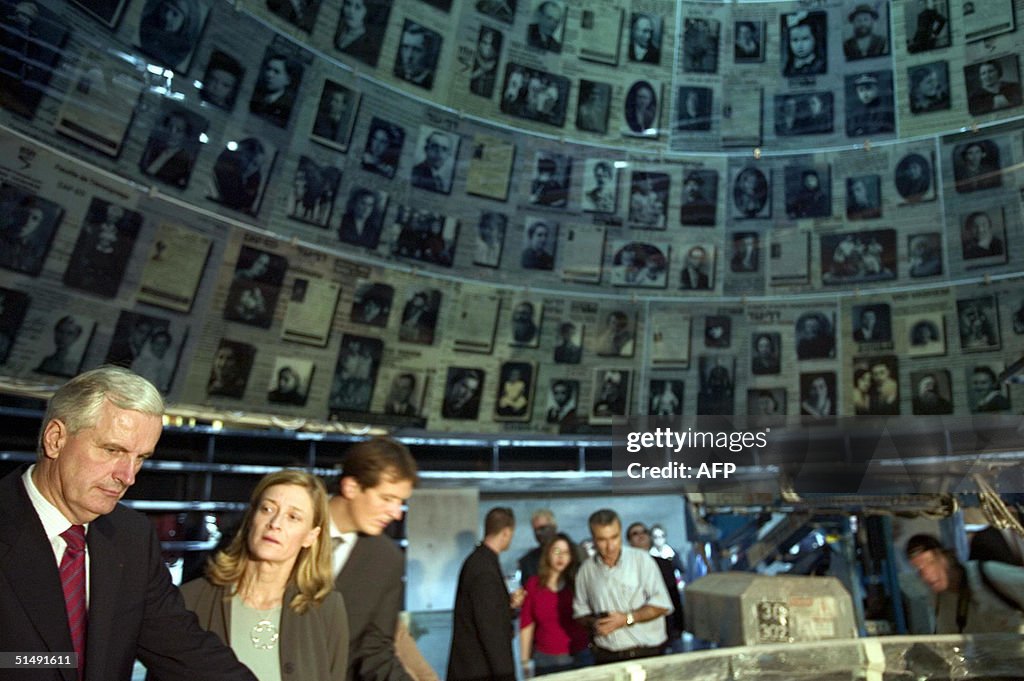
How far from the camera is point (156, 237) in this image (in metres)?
3.33

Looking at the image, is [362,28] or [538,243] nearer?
[362,28]

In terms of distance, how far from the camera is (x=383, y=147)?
3996 mm

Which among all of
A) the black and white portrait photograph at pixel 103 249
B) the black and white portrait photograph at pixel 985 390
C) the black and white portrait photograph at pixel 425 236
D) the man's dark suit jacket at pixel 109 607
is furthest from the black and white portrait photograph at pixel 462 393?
the man's dark suit jacket at pixel 109 607

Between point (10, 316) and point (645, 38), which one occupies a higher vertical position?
point (645, 38)

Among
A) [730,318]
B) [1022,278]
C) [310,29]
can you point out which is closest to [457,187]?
[310,29]

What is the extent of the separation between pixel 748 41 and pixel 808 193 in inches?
37.3

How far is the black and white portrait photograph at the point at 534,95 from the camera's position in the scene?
4320 mm

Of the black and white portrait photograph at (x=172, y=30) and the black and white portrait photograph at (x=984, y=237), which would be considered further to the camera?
the black and white portrait photograph at (x=984, y=237)

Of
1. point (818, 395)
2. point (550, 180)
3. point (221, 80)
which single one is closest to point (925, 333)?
point (818, 395)

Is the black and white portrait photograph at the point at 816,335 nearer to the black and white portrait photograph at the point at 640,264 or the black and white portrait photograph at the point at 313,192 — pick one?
the black and white portrait photograph at the point at 640,264

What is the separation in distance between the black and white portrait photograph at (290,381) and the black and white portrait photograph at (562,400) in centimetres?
129

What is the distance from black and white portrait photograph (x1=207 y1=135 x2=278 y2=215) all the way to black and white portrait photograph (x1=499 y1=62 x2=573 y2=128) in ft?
4.35

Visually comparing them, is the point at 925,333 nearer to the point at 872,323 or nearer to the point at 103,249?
the point at 872,323

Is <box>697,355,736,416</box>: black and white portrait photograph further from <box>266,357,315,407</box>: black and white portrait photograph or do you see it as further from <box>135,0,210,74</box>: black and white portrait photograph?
<box>135,0,210,74</box>: black and white portrait photograph
